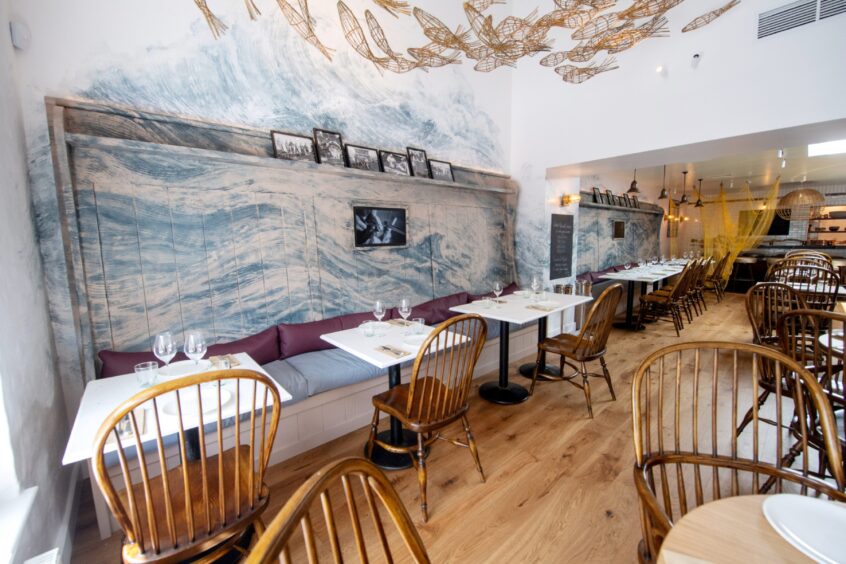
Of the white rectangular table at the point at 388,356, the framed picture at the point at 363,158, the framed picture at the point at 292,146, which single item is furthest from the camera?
the framed picture at the point at 363,158

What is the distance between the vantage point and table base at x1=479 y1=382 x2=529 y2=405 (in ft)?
9.52

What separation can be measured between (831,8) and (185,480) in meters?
4.54

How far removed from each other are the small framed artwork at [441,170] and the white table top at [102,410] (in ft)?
8.78

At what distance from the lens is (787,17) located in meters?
2.63

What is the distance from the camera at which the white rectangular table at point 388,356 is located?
2.01 meters

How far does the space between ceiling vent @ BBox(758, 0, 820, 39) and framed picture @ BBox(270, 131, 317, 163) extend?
3590 mm

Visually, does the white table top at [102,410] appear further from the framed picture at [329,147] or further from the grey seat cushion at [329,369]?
the framed picture at [329,147]

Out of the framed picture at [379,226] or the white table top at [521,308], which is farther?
the framed picture at [379,226]

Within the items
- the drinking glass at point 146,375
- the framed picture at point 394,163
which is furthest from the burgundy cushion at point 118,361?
the framed picture at point 394,163

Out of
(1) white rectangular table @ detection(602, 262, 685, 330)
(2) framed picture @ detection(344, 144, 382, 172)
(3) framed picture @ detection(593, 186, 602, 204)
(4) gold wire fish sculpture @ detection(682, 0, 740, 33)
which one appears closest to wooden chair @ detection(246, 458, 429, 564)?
(2) framed picture @ detection(344, 144, 382, 172)

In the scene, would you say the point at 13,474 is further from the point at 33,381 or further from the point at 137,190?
the point at 137,190

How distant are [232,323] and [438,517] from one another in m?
1.86

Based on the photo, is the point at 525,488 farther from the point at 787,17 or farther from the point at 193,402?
the point at 787,17

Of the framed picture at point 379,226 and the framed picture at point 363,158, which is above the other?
the framed picture at point 363,158
